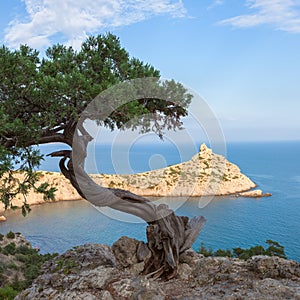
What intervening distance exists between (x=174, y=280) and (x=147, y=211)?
1.73 m

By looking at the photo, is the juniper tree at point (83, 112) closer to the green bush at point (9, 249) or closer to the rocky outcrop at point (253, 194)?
the green bush at point (9, 249)

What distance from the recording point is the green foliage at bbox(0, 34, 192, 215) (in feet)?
16.9

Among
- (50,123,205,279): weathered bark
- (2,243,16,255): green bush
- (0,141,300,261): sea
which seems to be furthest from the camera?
(0,141,300,261): sea

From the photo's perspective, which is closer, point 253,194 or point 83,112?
point 83,112

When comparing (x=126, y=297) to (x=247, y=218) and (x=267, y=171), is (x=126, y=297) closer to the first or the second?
(x=247, y=218)

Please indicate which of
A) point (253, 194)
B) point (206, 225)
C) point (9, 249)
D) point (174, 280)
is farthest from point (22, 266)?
point (253, 194)

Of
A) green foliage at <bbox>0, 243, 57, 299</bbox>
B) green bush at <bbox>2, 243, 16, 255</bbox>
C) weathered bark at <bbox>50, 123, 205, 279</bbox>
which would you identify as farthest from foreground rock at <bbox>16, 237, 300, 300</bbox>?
green bush at <bbox>2, 243, 16, 255</bbox>

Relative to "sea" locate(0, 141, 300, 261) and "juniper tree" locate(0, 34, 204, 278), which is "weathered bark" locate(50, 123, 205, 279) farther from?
"sea" locate(0, 141, 300, 261)

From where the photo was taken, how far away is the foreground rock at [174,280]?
221 inches

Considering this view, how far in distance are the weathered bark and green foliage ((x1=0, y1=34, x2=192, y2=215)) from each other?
474 millimetres

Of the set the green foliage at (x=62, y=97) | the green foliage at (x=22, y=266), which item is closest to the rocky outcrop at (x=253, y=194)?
the green foliage at (x=22, y=266)

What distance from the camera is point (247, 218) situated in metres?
42.7

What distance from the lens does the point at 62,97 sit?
17.3ft

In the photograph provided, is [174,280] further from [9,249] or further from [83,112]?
[9,249]
